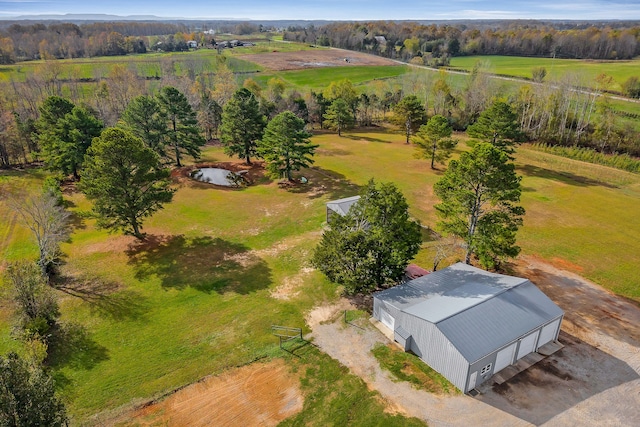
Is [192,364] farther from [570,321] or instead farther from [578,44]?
[578,44]

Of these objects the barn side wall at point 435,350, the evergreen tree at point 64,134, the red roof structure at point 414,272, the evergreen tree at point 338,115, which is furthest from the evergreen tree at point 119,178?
the evergreen tree at point 338,115

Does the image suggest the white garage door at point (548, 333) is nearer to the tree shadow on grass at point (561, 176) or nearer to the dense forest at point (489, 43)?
the tree shadow on grass at point (561, 176)

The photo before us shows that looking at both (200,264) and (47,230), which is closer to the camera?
(47,230)

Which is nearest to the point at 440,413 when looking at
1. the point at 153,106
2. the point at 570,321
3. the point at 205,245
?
the point at 570,321

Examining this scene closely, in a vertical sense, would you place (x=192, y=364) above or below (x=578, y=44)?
below

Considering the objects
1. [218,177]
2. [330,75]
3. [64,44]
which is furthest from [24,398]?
[64,44]

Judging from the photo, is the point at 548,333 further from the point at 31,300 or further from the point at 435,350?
the point at 31,300
